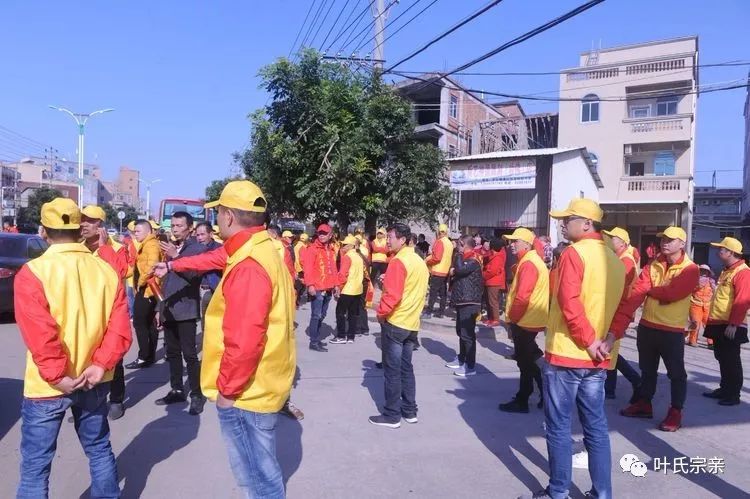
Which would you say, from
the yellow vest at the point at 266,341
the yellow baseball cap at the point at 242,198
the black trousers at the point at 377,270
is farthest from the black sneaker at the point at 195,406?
the black trousers at the point at 377,270

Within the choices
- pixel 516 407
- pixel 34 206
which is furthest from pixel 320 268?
pixel 34 206

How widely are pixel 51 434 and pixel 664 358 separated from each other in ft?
16.5

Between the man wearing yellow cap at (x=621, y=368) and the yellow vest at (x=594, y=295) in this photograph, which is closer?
the yellow vest at (x=594, y=295)

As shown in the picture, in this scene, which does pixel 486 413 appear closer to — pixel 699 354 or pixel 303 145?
pixel 699 354

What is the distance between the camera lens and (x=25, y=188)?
64.4m

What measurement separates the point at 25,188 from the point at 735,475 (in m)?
75.3

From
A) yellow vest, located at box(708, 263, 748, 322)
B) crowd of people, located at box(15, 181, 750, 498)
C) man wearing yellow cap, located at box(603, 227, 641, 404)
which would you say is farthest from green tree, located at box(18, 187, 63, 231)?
yellow vest, located at box(708, 263, 748, 322)

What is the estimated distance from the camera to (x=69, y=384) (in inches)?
109

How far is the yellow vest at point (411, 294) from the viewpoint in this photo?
5.04 m

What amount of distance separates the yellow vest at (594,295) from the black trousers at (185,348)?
3.29m

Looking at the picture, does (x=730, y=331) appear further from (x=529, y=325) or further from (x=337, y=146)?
(x=337, y=146)

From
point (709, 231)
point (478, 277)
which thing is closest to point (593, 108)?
point (709, 231)

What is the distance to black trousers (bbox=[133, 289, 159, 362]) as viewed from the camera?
258 inches

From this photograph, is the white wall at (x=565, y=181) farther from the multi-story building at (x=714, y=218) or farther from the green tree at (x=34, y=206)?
the green tree at (x=34, y=206)
